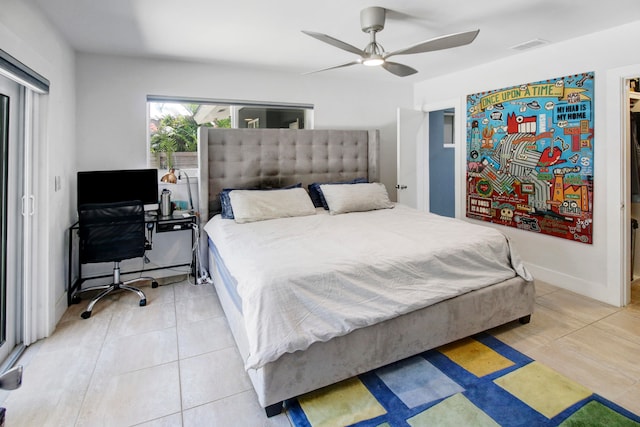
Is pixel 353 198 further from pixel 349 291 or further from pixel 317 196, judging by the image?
pixel 349 291

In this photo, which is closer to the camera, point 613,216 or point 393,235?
point 393,235

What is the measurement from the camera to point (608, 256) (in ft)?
10.6

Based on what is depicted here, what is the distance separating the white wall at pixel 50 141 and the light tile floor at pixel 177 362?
37 cm

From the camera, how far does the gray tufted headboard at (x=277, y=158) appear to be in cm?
396

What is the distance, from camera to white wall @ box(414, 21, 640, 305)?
305 centimetres

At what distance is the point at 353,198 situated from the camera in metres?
3.91

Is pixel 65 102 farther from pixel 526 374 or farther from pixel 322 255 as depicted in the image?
pixel 526 374

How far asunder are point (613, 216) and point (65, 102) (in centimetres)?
493

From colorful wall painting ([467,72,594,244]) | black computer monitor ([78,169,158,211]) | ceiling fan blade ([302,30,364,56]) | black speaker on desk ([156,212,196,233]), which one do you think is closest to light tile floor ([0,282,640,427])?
black speaker on desk ([156,212,196,233])

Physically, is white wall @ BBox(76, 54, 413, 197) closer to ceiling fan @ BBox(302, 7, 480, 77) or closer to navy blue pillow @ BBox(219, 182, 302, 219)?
navy blue pillow @ BBox(219, 182, 302, 219)

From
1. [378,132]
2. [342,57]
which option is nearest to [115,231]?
[342,57]

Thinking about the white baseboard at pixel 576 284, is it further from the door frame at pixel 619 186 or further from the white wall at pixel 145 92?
the white wall at pixel 145 92

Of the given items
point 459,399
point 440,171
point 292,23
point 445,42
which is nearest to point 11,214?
point 292,23

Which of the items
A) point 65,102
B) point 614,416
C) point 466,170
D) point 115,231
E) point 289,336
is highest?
point 65,102
